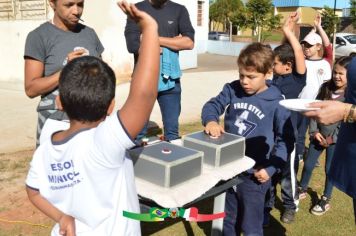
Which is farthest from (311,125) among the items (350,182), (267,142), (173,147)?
(173,147)

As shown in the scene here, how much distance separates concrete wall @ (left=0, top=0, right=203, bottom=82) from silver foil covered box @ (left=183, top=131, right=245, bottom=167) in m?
8.24

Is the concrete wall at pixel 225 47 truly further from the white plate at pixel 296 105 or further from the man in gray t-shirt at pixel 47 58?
the white plate at pixel 296 105

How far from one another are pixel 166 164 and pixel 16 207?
8.46 feet

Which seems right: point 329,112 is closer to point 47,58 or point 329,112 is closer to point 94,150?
point 94,150

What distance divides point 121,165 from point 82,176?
149mm

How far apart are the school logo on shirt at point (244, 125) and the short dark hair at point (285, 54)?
1.16 metres

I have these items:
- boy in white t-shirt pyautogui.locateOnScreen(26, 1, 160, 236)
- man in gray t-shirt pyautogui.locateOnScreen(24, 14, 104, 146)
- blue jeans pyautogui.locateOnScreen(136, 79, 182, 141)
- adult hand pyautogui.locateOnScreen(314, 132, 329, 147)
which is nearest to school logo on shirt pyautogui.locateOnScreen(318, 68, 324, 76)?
adult hand pyautogui.locateOnScreen(314, 132, 329, 147)

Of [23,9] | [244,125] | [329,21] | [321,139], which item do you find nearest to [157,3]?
[244,125]

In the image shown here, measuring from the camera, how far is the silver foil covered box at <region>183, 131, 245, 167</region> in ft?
6.91

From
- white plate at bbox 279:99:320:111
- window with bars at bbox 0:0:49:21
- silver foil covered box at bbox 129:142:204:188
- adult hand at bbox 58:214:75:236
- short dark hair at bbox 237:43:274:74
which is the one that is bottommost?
adult hand at bbox 58:214:75:236

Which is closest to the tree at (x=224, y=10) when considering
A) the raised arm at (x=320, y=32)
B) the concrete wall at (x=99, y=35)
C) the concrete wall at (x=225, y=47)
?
the concrete wall at (x=225, y=47)

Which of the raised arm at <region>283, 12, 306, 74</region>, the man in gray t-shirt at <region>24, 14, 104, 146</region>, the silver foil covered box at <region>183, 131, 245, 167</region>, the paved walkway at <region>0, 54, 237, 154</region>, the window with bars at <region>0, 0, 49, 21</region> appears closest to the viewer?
the silver foil covered box at <region>183, 131, 245, 167</region>

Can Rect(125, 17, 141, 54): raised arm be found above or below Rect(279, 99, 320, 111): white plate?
above

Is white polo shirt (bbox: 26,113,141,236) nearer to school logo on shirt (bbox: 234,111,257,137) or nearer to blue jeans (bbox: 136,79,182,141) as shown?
school logo on shirt (bbox: 234,111,257,137)
